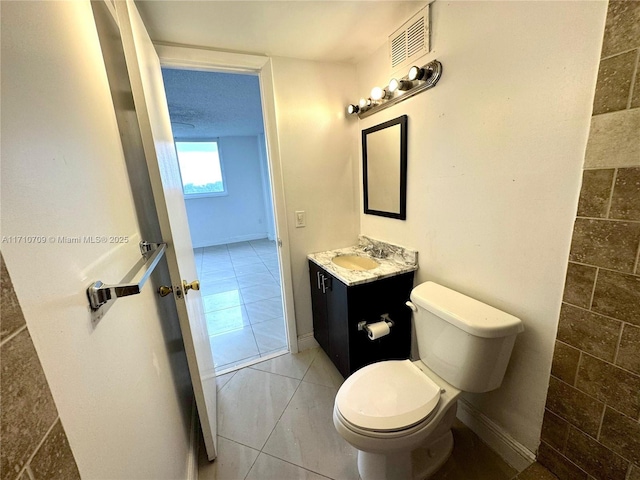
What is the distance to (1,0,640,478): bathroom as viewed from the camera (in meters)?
0.42

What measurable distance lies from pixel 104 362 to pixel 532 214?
1.40m

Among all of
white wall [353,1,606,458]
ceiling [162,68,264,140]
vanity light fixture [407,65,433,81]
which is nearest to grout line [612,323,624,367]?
white wall [353,1,606,458]

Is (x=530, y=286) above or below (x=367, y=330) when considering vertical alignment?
above

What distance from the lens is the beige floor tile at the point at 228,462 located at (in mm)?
1237

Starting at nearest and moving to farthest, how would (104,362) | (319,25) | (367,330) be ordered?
(104,362) → (319,25) → (367,330)

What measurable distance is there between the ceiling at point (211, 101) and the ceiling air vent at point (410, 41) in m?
1.01

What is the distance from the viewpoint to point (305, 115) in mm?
1803

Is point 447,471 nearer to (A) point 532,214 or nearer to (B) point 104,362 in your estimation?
(A) point 532,214

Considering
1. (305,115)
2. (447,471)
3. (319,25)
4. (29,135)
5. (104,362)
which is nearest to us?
(29,135)

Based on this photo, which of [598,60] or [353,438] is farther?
[353,438]

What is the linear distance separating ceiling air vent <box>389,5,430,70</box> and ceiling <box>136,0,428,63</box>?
0.12 ft

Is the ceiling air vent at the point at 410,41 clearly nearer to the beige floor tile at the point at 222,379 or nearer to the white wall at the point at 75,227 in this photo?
the white wall at the point at 75,227

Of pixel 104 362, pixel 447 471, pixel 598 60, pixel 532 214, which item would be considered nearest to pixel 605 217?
pixel 532 214

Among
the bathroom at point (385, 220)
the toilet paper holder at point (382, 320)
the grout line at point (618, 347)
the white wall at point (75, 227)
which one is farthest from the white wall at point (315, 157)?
the grout line at point (618, 347)
